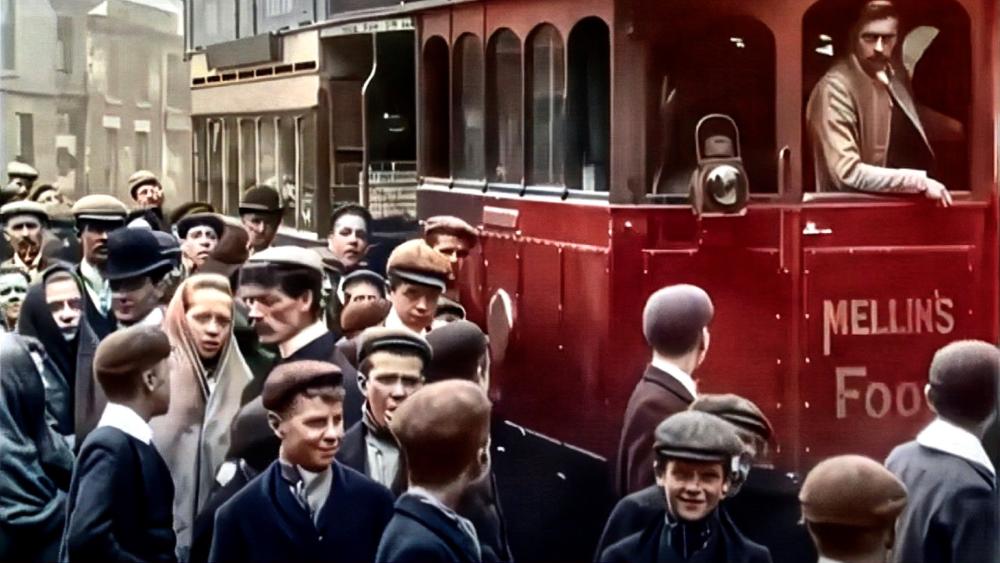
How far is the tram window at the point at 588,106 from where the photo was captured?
3031 mm

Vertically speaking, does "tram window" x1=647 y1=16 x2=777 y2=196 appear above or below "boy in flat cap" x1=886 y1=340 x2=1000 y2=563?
above

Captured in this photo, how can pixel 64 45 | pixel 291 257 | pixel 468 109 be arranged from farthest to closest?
pixel 64 45 < pixel 468 109 < pixel 291 257

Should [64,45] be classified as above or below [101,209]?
above

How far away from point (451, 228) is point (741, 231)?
0.63 meters

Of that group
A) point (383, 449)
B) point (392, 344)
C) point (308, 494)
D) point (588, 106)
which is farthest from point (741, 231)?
point (308, 494)

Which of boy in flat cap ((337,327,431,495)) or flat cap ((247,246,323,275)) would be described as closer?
boy in flat cap ((337,327,431,495))

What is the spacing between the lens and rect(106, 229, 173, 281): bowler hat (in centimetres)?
322

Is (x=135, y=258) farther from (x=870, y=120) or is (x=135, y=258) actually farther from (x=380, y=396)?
(x=870, y=120)

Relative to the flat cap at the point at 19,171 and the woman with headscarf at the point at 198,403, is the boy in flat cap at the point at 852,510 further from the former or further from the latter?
the flat cap at the point at 19,171

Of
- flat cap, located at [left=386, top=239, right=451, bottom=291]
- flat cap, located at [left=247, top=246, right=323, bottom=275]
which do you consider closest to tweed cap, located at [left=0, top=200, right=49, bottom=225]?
flat cap, located at [left=247, top=246, right=323, bottom=275]

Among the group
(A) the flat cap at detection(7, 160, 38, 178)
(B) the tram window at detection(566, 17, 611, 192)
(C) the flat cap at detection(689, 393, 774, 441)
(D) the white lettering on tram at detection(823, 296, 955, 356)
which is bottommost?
(C) the flat cap at detection(689, 393, 774, 441)

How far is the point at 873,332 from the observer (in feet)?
9.74

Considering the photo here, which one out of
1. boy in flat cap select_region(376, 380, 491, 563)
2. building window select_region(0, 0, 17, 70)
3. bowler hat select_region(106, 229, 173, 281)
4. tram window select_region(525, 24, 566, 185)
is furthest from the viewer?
building window select_region(0, 0, 17, 70)

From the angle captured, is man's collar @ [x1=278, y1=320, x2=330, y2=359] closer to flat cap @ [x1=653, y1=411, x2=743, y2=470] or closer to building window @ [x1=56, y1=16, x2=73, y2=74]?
flat cap @ [x1=653, y1=411, x2=743, y2=470]
